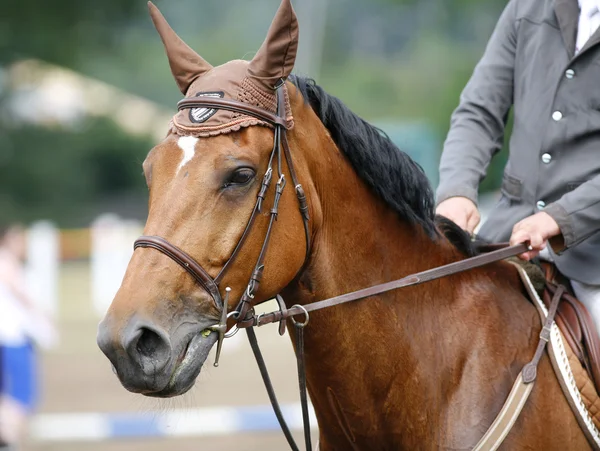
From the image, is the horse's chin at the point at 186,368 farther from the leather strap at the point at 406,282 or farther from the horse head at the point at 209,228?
the leather strap at the point at 406,282

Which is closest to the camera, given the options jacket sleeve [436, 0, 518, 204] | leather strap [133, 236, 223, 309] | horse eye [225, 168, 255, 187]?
leather strap [133, 236, 223, 309]

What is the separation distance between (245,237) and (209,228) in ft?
0.42

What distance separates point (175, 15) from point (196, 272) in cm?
4750

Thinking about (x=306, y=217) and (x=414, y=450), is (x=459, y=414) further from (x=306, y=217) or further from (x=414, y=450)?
(x=306, y=217)

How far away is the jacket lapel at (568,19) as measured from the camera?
12.0ft

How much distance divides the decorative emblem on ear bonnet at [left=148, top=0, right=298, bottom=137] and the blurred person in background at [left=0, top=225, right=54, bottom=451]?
217 inches

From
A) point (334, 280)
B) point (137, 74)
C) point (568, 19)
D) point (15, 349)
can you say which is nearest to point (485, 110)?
point (568, 19)

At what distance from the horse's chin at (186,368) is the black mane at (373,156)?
909 mm

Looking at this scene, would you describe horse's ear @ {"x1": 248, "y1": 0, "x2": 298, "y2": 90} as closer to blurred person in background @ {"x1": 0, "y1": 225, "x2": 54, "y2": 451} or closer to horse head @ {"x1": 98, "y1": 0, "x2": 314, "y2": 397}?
horse head @ {"x1": 98, "y1": 0, "x2": 314, "y2": 397}

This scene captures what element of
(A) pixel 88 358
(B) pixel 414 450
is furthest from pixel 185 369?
(A) pixel 88 358

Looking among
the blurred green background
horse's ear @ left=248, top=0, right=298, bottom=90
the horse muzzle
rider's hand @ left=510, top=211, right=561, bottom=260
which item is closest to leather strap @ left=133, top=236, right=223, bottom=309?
the horse muzzle

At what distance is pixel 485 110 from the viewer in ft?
13.1

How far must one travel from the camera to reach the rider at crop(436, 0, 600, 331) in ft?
11.3

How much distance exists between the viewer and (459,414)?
3221mm
